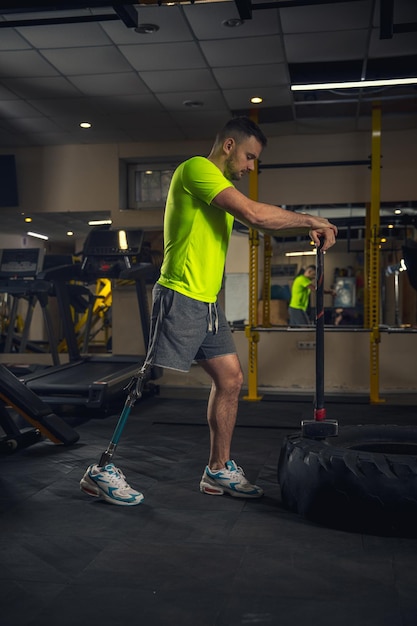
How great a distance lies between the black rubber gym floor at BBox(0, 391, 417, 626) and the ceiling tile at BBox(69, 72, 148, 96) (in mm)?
3326

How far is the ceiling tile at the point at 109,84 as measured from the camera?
5281 mm

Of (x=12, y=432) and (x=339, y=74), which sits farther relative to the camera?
(x=339, y=74)

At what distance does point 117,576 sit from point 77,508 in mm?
766

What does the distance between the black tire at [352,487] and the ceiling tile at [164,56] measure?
11.0ft

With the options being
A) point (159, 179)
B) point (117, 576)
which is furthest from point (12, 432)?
point (159, 179)

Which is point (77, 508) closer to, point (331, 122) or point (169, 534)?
point (169, 534)

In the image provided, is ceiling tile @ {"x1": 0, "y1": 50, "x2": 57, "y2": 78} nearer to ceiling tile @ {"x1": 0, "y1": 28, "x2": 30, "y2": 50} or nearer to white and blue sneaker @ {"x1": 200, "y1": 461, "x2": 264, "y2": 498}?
ceiling tile @ {"x1": 0, "y1": 28, "x2": 30, "y2": 50}

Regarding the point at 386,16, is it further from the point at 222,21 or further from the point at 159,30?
the point at 159,30

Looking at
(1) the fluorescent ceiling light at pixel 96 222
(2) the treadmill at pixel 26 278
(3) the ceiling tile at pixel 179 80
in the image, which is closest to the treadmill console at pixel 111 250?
(2) the treadmill at pixel 26 278

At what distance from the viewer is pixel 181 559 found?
1987 millimetres

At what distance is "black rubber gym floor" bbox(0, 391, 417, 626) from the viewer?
1614 millimetres

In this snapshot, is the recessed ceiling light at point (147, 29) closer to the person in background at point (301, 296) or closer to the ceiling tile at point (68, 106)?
the ceiling tile at point (68, 106)

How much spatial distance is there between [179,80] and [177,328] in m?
3.41

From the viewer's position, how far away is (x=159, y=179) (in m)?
7.25
